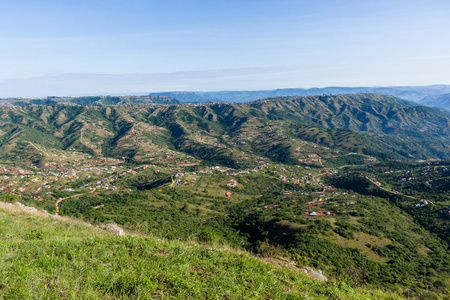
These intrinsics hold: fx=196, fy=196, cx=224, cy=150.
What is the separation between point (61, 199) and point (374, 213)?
128039mm

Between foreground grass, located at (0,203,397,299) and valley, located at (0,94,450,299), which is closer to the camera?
foreground grass, located at (0,203,397,299)

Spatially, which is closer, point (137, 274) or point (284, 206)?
point (137, 274)

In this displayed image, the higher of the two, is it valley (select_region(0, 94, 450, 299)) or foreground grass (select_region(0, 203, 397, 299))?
foreground grass (select_region(0, 203, 397, 299))

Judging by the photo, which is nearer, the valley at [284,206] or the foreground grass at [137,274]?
the foreground grass at [137,274]

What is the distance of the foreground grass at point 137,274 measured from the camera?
171 inches

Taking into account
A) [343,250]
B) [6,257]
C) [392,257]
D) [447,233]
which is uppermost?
[6,257]

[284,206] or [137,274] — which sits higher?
[137,274]

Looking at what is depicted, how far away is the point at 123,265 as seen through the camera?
5.53 meters

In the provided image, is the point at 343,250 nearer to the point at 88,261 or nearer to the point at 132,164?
the point at 88,261

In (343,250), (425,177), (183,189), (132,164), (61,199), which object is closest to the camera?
(343,250)

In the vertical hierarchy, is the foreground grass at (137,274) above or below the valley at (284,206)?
above

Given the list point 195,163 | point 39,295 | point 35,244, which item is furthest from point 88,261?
point 195,163

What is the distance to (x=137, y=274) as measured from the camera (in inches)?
199

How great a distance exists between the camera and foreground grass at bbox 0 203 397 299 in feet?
14.2
